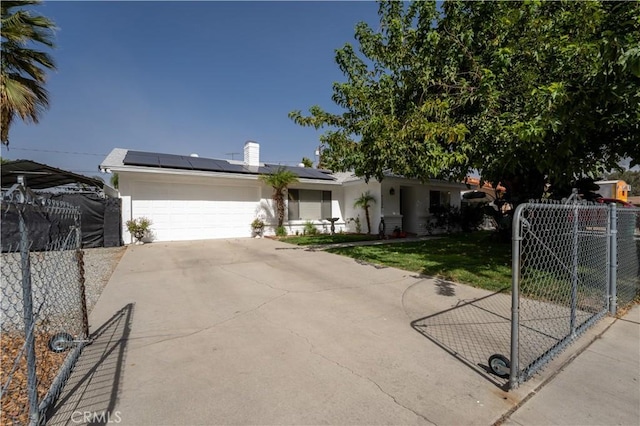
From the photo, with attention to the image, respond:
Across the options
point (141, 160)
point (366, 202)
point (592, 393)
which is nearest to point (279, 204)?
point (366, 202)

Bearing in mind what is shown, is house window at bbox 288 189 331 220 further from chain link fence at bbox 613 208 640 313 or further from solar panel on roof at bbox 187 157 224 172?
chain link fence at bbox 613 208 640 313

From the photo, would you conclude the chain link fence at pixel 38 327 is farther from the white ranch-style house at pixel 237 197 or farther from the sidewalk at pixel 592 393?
the white ranch-style house at pixel 237 197

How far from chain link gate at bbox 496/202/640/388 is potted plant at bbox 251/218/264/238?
35.9 ft

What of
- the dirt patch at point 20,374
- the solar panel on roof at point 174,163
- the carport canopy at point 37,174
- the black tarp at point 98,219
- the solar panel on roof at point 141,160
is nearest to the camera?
the dirt patch at point 20,374

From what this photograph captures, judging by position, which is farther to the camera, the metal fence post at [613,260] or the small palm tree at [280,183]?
the small palm tree at [280,183]

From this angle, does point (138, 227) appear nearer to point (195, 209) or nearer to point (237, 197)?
point (195, 209)

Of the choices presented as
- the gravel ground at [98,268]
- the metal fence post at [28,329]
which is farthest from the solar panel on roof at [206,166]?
the metal fence post at [28,329]

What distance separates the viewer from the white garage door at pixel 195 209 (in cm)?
1261

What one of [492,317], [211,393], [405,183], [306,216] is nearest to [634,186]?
[405,183]

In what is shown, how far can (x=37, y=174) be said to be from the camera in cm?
1086

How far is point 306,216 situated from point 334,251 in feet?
20.0

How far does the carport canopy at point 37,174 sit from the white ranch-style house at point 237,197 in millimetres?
1606

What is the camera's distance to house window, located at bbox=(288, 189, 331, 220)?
15.7 m

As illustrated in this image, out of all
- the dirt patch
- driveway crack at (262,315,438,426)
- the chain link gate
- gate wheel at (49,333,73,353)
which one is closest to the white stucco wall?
the chain link gate
